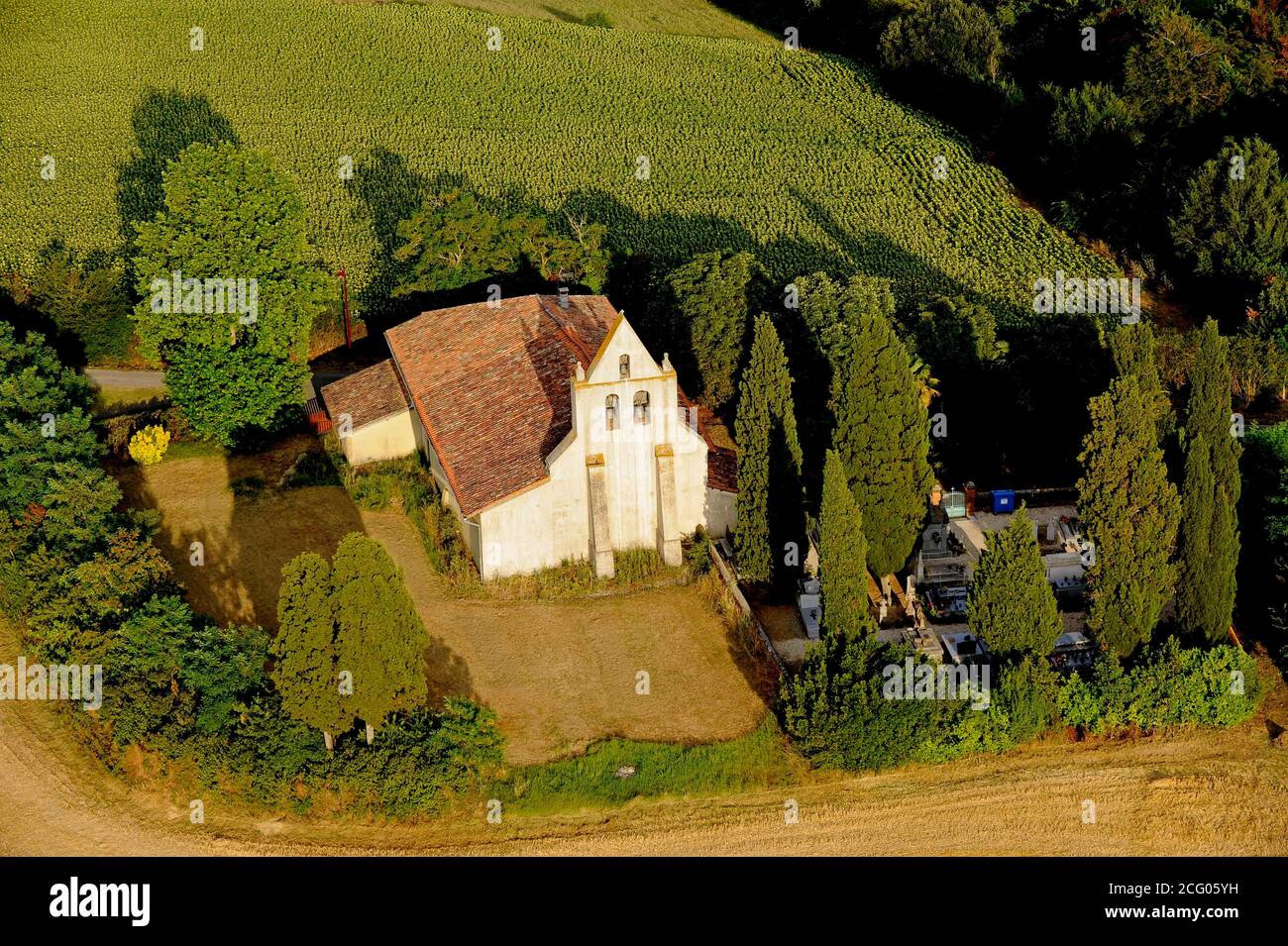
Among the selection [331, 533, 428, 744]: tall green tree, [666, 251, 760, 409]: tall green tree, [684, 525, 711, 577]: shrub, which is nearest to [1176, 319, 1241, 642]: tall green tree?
[684, 525, 711, 577]: shrub

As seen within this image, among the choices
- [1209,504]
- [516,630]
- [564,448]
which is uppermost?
[564,448]

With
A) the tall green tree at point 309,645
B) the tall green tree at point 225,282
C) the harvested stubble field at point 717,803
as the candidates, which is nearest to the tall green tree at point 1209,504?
the harvested stubble field at point 717,803

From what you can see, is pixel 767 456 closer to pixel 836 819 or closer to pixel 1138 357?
pixel 1138 357

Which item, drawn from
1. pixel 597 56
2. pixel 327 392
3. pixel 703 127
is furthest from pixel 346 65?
pixel 327 392

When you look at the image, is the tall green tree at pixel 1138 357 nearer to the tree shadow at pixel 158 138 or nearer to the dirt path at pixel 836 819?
the dirt path at pixel 836 819

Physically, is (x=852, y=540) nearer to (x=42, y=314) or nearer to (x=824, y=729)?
(x=824, y=729)
